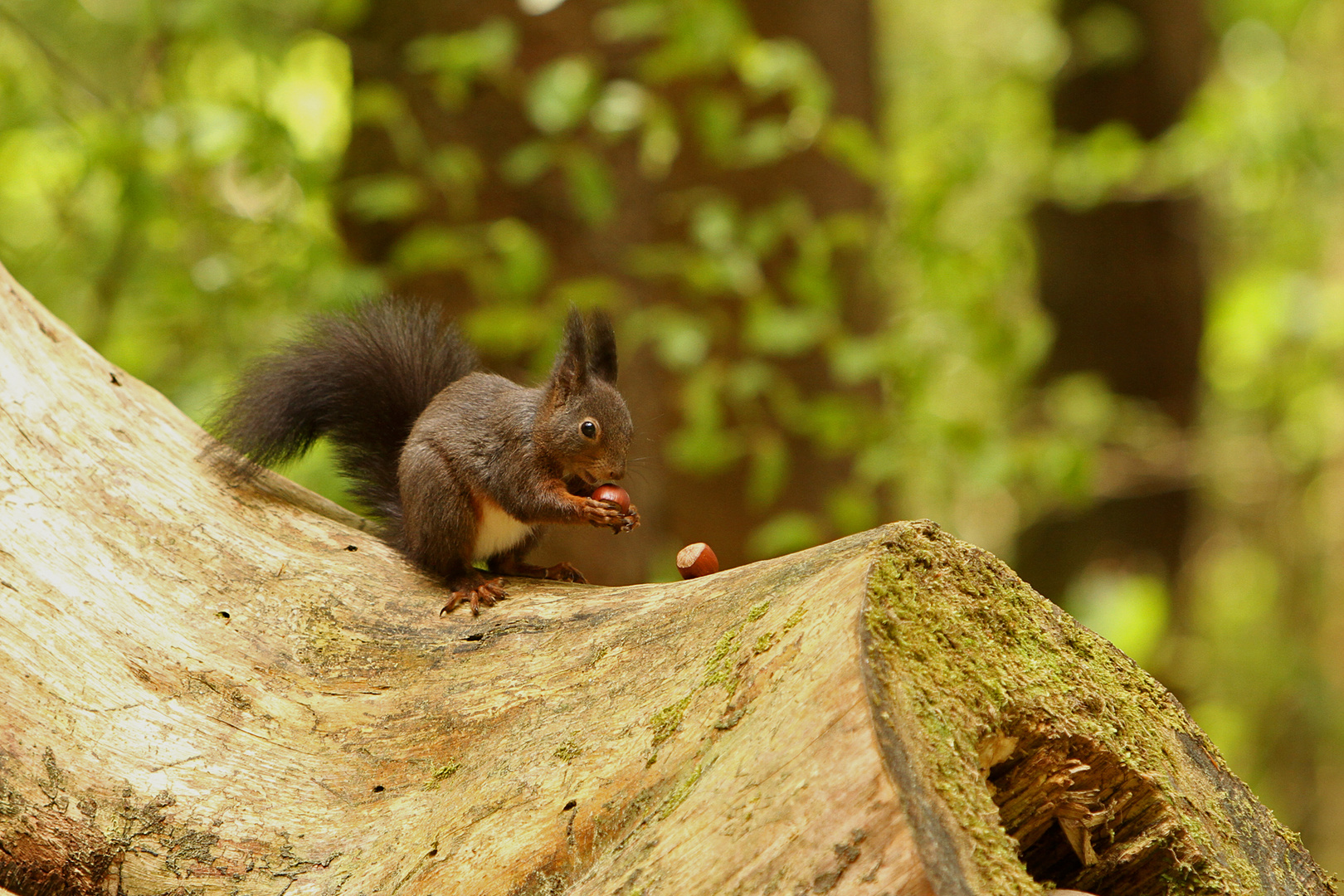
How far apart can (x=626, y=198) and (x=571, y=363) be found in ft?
6.00

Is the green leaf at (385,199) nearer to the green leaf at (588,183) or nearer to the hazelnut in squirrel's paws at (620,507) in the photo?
the green leaf at (588,183)

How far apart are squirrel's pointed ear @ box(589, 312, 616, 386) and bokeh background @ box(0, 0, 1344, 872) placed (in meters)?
0.40

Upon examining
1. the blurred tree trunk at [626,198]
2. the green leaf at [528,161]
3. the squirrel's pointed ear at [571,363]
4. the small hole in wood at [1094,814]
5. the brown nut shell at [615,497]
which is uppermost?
the blurred tree trunk at [626,198]

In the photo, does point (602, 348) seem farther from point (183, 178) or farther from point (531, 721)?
point (183, 178)

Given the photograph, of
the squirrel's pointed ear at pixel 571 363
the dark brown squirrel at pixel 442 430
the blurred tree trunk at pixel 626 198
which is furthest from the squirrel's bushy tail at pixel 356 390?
the blurred tree trunk at pixel 626 198

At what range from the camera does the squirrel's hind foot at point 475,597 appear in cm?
171

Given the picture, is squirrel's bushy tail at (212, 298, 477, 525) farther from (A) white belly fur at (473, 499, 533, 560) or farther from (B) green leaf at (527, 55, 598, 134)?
(B) green leaf at (527, 55, 598, 134)

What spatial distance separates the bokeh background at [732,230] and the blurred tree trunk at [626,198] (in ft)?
0.04

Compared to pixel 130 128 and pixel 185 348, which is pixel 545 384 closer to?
pixel 130 128

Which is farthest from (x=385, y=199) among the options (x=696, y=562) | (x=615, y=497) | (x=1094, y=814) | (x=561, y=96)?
(x=1094, y=814)

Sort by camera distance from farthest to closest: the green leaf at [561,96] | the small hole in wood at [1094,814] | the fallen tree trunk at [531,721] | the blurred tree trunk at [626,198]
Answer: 1. the blurred tree trunk at [626,198]
2. the green leaf at [561,96]
3. the small hole in wood at [1094,814]
4. the fallen tree trunk at [531,721]

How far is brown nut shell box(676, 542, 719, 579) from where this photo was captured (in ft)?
5.36

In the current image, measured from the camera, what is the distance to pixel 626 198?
375cm

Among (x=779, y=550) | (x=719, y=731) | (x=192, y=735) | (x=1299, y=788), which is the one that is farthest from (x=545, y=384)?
(x=1299, y=788)
